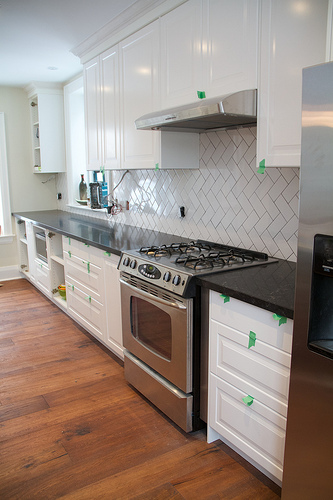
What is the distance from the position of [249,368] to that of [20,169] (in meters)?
4.66

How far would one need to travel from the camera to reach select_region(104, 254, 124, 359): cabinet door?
114 inches

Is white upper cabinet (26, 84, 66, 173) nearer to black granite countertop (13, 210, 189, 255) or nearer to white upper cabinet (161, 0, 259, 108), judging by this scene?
black granite countertop (13, 210, 189, 255)

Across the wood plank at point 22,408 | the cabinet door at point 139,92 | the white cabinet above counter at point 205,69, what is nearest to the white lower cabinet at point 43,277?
the white cabinet above counter at point 205,69

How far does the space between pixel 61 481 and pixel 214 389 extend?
82 centimetres

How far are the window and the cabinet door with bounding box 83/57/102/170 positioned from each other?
2.11 meters

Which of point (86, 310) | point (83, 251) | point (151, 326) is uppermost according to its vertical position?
point (83, 251)

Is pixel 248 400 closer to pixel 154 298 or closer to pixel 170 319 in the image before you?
pixel 170 319

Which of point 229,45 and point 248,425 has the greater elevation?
point 229,45

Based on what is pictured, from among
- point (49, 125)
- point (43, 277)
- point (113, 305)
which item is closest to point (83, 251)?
point (113, 305)

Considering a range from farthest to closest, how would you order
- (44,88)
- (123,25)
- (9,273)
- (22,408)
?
(9,273), (44,88), (123,25), (22,408)

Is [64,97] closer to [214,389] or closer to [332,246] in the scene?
[214,389]

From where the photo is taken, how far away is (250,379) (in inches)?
71.2

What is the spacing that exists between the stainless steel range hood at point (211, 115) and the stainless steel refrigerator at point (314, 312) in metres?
0.64

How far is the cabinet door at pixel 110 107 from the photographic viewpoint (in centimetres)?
322
